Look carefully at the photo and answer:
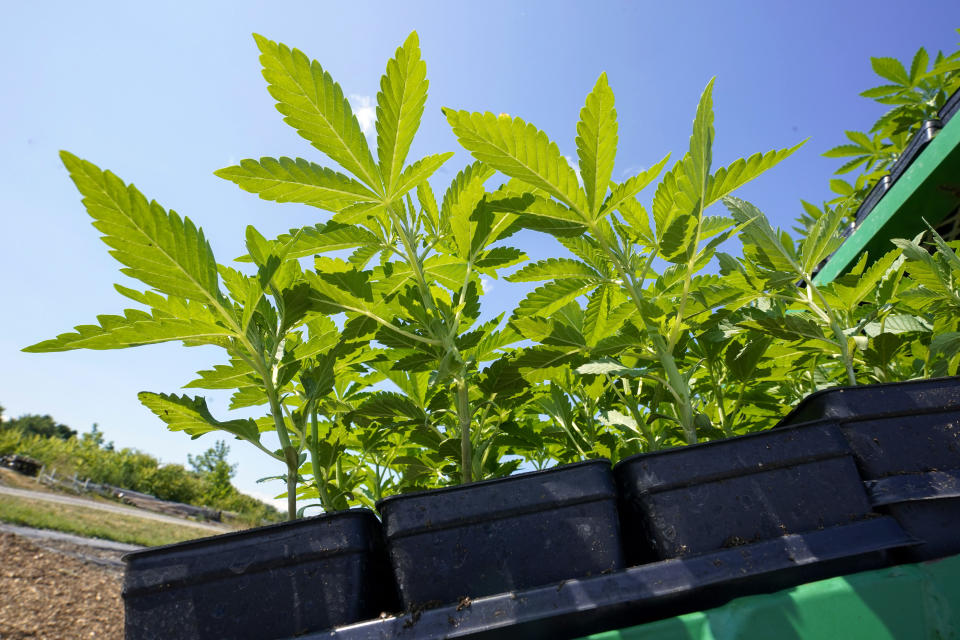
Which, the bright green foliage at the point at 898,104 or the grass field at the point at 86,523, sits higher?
the bright green foliage at the point at 898,104

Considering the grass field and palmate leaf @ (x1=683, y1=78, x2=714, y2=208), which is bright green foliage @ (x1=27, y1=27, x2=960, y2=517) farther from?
the grass field

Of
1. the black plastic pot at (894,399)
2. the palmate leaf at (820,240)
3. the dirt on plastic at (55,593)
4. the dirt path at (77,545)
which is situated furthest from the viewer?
the dirt path at (77,545)

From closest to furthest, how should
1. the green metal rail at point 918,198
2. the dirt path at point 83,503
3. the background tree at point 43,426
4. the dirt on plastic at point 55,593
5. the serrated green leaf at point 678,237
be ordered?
1. the serrated green leaf at point 678,237
2. the green metal rail at point 918,198
3. the dirt on plastic at point 55,593
4. the dirt path at point 83,503
5. the background tree at point 43,426

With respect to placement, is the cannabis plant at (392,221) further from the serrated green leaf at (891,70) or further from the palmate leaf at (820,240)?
the serrated green leaf at (891,70)

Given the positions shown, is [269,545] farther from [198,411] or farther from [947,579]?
[947,579]

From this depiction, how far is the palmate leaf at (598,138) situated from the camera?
2.01 feet

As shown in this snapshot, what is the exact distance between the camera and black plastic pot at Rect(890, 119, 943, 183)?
60.1 inches

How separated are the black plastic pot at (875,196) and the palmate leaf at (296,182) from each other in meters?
1.80

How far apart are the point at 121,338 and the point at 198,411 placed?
0.44ft

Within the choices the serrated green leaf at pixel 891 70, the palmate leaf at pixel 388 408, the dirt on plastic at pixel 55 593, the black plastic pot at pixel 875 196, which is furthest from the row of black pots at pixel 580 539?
the dirt on plastic at pixel 55 593

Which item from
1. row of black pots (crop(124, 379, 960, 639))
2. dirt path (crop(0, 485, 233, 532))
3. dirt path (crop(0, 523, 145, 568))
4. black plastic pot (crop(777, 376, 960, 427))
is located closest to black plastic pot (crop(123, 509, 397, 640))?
row of black pots (crop(124, 379, 960, 639))

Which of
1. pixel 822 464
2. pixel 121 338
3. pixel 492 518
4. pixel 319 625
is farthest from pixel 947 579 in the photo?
pixel 121 338

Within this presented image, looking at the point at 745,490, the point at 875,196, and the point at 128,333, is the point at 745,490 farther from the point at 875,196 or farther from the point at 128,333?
the point at 875,196

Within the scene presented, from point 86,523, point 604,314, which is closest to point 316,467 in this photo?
point 604,314
